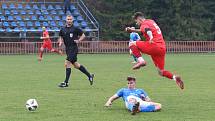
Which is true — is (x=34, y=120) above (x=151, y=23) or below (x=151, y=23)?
below

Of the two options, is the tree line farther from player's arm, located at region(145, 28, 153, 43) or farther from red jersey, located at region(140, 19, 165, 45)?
player's arm, located at region(145, 28, 153, 43)

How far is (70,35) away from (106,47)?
26.5 meters

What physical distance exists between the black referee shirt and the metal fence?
24.5 metres

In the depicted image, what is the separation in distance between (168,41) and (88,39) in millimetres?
6717

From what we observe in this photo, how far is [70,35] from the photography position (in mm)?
A: 16000

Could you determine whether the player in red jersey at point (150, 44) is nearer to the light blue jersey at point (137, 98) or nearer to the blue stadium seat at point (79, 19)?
the light blue jersey at point (137, 98)

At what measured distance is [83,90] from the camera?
48.8ft

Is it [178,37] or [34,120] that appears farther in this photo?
[178,37]

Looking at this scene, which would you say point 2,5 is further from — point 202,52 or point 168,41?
point 202,52

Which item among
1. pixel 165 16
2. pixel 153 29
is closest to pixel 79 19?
pixel 165 16

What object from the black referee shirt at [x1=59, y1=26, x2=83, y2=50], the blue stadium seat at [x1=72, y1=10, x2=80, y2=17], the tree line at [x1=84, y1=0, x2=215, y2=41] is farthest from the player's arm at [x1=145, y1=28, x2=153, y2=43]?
the blue stadium seat at [x1=72, y1=10, x2=80, y2=17]

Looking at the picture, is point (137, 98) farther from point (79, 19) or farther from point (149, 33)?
point (79, 19)

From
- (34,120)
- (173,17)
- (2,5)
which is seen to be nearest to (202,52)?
(173,17)

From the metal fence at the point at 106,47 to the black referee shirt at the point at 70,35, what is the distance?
24.5 metres
